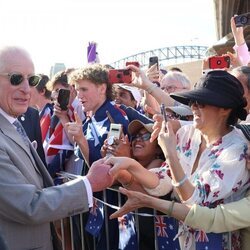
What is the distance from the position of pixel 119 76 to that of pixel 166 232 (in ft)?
5.17

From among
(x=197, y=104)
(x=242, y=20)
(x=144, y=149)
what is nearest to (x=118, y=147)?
(x=144, y=149)

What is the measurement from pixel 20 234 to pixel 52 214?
255 millimetres

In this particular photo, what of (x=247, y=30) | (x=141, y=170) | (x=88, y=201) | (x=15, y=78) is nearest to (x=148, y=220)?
(x=141, y=170)

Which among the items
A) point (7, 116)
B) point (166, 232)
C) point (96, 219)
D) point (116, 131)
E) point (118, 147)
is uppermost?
point (7, 116)

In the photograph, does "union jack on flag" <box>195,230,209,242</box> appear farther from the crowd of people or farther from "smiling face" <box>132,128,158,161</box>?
"smiling face" <box>132,128,158,161</box>

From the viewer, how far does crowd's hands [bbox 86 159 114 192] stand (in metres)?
2.15

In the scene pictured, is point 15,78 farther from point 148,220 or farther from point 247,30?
point 247,30

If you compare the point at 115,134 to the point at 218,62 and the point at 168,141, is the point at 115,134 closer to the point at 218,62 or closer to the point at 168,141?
the point at 168,141

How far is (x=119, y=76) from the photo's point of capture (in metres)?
3.64

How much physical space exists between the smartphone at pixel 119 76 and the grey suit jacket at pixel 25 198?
152 cm

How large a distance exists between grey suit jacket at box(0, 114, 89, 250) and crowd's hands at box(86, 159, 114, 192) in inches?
2.9

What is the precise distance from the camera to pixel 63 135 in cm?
374

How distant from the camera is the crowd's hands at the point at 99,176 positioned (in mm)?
2150

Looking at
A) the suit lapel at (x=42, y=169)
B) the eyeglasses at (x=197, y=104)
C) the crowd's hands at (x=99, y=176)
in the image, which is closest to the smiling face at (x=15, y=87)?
the suit lapel at (x=42, y=169)
